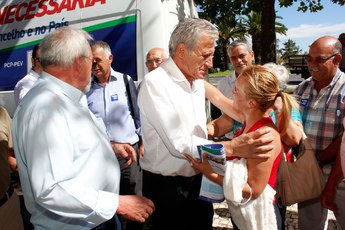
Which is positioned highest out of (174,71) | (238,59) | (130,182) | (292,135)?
(238,59)

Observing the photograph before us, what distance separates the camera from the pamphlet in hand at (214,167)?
5.05ft

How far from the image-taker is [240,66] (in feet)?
12.4

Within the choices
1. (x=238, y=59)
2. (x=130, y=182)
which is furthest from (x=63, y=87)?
(x=238, y=59)

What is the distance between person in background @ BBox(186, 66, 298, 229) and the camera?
1704 mm

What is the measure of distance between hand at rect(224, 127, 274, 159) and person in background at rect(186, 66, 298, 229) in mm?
50

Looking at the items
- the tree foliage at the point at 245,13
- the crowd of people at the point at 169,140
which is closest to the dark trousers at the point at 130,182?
the crowd of people at the point at 169,140

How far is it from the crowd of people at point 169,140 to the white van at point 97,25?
1530 millimetres

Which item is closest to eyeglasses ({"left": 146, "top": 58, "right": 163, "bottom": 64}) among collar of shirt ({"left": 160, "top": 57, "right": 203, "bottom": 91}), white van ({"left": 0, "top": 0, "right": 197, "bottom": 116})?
white van ({"left": 0, "top": 0, "right": 197, "bottom": 116})

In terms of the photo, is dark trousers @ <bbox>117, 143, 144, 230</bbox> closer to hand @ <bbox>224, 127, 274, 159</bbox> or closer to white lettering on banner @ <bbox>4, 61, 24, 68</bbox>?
hand @ <bbox>224, 127, 274, 159</bbox>

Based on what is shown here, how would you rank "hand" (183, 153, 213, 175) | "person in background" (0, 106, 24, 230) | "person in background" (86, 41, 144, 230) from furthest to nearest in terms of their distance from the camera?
"person in background" (86, 41, 144, 230) < "person in background" (0, 106, 24, 230) < "hand" (183, 153, 213, 175)

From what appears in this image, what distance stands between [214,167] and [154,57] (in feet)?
7.06

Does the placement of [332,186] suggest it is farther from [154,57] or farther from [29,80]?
[29,80]

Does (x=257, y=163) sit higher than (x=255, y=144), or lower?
lower

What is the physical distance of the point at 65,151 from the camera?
1.38 metres
